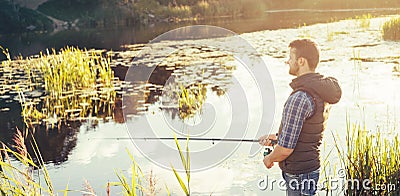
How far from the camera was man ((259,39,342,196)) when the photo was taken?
340 centimetres

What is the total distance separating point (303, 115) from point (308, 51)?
1.42 ft

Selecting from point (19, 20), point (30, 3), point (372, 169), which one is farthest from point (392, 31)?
point (30, 3)

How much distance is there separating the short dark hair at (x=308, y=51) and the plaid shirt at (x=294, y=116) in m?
0.23

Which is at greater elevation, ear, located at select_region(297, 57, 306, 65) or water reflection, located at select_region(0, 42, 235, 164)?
ear, located at select_region(297, 57, 306, 65)

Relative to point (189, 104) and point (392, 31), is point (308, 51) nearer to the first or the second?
point (189, 104)

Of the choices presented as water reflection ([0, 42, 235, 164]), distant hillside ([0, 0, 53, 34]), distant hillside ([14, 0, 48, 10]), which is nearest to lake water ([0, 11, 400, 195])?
water reflection ([0, 42, 235, 164])

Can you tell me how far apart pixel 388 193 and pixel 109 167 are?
405 centimetres

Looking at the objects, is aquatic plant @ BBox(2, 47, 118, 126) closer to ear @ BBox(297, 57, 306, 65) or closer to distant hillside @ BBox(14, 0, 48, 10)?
ear @ BBox(297, 57, 306, 65)

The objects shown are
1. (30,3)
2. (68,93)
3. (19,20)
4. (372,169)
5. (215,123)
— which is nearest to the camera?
(372,169)

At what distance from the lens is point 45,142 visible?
870cm

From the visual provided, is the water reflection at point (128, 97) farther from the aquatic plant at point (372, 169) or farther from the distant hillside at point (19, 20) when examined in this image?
the distant hillside at point (19, 20)

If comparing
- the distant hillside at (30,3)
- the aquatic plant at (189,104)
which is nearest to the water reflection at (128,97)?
the aquatic plant at (189,104)

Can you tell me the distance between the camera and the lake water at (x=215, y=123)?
6711 millimetres

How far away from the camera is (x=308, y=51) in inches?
136
